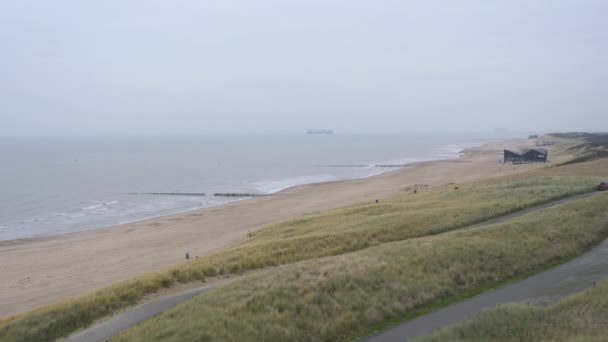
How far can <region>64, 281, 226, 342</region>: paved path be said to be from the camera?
40.9 feet

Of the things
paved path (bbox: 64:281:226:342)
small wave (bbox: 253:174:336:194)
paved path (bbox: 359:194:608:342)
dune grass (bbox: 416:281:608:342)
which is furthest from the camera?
small wave (bbox: 253:174:336:194)

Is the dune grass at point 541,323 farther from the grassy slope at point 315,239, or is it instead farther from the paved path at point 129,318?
the grassy slope at point 315,239

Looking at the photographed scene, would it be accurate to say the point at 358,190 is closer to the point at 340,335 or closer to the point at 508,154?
the point at 508,154

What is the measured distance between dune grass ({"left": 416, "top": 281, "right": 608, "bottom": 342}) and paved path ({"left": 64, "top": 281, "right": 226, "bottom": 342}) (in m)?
8.02

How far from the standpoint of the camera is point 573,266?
629 inches

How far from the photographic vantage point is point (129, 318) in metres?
13.6

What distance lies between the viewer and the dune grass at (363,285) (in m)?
11.8

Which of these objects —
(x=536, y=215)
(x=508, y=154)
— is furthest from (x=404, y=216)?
(x=508, y=154)

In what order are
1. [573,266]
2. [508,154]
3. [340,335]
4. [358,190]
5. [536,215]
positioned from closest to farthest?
[340,335] < [573,266] < [536,215] < [358,190] < [508,154]

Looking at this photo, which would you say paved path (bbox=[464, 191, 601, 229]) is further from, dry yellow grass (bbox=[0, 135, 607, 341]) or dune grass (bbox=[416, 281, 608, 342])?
dune grass (bbox=[416, 281, 608, 342])

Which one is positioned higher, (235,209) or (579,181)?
(579,181)

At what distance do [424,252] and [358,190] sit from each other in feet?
144

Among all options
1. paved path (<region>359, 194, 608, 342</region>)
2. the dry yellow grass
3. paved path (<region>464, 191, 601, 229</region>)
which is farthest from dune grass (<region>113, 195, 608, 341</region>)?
paved path (<region>464, 191, 601, 229</region>)

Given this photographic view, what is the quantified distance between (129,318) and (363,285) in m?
7.13
